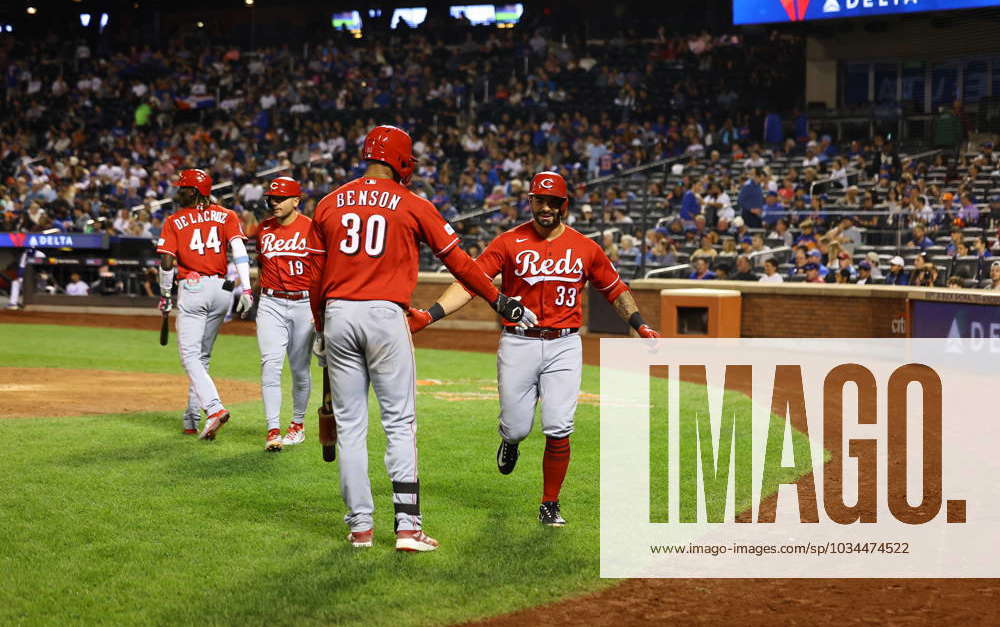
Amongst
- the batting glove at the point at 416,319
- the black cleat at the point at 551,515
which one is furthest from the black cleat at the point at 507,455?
the batting glove at the point at 416,319

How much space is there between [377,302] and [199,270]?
14.1 feet

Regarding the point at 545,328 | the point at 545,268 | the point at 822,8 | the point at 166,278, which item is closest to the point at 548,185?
the point at 545,268

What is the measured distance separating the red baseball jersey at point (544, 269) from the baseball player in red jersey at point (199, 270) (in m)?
3.43

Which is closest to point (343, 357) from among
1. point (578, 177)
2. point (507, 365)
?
point (507, 365)

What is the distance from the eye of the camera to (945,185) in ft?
67.8

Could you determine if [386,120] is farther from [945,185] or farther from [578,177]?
[945,185]

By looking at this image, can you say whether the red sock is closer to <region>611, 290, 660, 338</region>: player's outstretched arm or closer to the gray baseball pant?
<region>611, 290, 660, 338</region>: player's outstretched arm

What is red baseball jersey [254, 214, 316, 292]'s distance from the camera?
9.32m

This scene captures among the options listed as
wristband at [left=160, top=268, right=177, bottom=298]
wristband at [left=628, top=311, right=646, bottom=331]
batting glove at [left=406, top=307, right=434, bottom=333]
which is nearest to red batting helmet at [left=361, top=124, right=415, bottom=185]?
batting glove at [left=406, top=307, right=434, bottom=333]

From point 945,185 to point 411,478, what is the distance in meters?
17.1

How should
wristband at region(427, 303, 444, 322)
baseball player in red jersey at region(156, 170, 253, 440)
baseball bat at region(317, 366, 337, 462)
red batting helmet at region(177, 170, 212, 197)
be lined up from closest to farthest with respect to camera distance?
baseball bat at region(317, 366, 337, 462), wristband at region(427, 303, 444, 322), baseball player in red jersey at region(156, 170, 253, 440), red batting helmet at region(177, 170, 212, 197)

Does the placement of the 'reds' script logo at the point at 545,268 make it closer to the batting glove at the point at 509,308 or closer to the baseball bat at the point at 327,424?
the batting glove at the point at 509,308

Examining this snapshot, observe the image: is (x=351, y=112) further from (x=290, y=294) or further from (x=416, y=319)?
(x=416, y=319)

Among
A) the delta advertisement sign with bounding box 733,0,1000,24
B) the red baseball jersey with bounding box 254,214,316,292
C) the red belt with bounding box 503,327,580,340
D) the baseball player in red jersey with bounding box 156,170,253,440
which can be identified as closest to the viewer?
the red belt with bounding box 503,327,580,340
